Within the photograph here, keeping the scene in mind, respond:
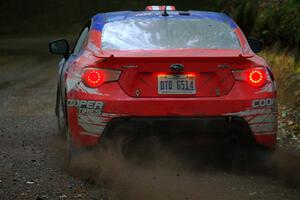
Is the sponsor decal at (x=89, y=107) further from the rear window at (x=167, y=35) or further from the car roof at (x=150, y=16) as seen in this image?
the car roof at (x=150, y=16)

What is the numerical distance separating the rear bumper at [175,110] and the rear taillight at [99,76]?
59mm

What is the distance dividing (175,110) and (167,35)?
1.03 m

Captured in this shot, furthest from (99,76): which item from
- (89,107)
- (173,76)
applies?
(173,76)

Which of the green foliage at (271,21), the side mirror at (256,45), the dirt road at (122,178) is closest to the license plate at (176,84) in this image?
the dirt road at (122,178)

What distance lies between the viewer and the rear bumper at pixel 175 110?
6.12 meters

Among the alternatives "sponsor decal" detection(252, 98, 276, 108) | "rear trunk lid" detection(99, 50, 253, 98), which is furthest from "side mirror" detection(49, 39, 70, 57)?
"sponsor decal" detection(252, 98, 276, 108)

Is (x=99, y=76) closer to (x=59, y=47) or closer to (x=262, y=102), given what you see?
(x=262, y=102)

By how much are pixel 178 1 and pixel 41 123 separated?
2464 cm

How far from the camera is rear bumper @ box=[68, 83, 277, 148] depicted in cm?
612

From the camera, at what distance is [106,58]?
246 inches

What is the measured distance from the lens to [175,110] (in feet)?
20.1

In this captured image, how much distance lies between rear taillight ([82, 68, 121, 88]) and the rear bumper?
59 mm

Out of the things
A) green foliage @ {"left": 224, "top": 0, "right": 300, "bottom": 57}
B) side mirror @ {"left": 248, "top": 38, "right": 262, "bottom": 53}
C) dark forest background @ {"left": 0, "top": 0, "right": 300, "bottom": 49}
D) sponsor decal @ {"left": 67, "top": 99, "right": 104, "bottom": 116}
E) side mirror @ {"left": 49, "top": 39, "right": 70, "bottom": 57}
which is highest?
sponsor decal @ {"left": 67, "top": 99, "right": 104, "bottom": 116}

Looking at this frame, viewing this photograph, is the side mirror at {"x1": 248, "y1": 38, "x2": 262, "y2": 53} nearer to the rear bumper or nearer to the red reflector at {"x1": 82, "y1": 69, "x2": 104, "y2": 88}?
the rear bumper
